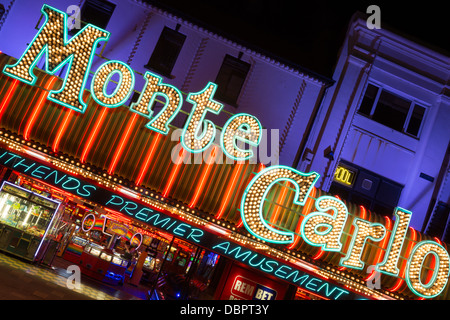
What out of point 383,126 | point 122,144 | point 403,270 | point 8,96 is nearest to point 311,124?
point 383,126

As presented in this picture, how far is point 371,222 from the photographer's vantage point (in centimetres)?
1230

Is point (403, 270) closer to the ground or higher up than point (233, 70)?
closer to the ground

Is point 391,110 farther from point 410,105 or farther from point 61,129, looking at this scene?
point 61,129

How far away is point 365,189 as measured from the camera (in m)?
15.2

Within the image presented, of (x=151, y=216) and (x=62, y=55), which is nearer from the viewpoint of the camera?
(x=151, y=216)

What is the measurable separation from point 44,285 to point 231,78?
9304 mm

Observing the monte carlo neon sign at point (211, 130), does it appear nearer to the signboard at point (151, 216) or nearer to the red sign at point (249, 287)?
the signboard at point (151, 216)

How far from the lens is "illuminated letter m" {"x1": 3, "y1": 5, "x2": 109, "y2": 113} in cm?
1160

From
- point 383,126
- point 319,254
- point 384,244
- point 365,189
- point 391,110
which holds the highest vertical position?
point 391,110

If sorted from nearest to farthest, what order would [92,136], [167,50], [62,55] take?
[62,55]
[92,136]
[167,50]

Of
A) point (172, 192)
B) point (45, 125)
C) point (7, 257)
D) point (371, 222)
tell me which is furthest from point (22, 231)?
point (371, 222)

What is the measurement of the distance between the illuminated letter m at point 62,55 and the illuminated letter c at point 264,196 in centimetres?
542

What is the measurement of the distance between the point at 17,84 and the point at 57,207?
556 centimetres

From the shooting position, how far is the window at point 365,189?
15.2m
